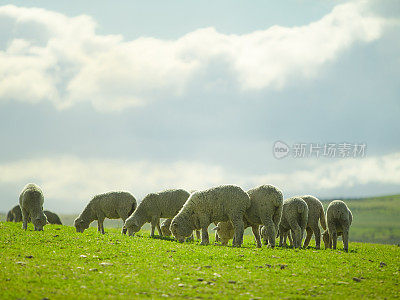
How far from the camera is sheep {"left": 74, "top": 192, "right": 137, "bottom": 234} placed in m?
37.5

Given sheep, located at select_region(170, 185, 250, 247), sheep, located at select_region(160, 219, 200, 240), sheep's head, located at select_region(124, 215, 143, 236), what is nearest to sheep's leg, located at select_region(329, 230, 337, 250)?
sheep, located at select_region(170, 185, 250, 247)

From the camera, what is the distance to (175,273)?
56.1 feet

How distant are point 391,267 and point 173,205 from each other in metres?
17.3

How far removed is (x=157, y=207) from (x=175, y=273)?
56.7ft

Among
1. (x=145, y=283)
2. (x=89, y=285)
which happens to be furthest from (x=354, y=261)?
(x=89, y=285)

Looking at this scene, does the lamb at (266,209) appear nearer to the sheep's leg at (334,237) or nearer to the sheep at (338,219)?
the sheep at (338,219)

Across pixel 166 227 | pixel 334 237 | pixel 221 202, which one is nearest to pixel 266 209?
pixel 221 202

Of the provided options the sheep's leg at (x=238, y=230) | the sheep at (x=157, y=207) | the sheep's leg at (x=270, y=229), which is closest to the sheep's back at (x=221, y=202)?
the sheep's leg at (x=238, y=230)

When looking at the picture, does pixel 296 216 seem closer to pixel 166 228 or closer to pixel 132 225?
pixel 166 228

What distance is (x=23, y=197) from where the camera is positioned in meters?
33.5

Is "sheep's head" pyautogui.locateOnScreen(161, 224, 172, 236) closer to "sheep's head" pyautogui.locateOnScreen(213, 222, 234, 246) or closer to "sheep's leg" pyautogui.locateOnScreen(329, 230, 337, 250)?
"sheep's head" pyautogui.locateOnScreen(213, 222, 234, 246)

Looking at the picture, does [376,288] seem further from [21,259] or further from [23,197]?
[23,197]

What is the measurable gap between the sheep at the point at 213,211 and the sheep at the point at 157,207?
199 inches

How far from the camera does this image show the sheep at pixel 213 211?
2664cm
